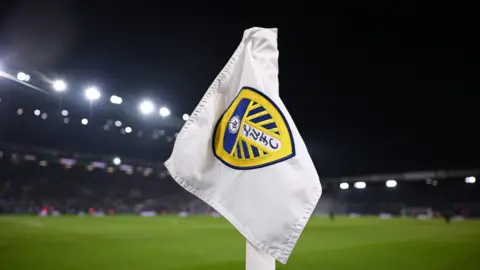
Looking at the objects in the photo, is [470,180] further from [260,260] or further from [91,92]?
[260,260]

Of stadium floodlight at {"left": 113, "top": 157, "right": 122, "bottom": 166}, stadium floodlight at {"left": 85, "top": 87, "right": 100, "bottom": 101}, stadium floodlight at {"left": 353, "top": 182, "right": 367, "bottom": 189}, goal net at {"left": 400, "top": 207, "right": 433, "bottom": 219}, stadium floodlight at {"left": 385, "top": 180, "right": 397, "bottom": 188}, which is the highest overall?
stadium floodlight at {"left": 353, "top": 182, "right": 367, "bottom": 189}

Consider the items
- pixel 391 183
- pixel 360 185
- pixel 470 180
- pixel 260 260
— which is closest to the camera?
pixel 260 260

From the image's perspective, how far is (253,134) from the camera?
135 cm

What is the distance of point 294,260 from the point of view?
8.62 metres

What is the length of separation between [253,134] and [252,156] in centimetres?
7

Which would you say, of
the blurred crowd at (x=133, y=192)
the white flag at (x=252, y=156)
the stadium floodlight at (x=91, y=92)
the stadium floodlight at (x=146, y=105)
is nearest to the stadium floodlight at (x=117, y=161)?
the blurred crowd at (x=133, y=192)

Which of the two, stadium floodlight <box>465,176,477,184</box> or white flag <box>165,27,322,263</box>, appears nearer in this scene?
white flag <box>165,27,322,263</box>

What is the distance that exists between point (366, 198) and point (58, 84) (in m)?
31.9

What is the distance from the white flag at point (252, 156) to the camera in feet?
4.22

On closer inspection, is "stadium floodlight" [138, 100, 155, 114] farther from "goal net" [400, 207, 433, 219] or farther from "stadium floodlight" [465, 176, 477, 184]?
"stadium floodlight" [465, 176, 477, 184]

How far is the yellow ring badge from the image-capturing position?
1.32 m

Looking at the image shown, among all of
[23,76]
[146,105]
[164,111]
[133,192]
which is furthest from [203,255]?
[133,192]

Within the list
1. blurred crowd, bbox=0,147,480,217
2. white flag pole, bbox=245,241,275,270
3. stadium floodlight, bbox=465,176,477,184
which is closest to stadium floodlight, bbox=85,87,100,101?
blurred crowd, bbox=0,147,480,217

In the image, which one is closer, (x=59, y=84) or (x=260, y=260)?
(x=260, y=260)
